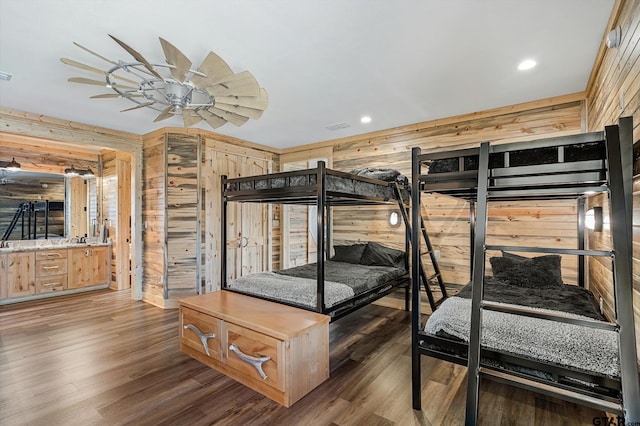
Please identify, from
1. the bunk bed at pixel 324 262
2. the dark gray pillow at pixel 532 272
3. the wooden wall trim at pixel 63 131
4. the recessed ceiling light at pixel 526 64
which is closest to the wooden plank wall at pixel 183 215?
the wooden wall trim at pixel 63 131

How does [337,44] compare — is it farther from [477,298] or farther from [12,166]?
[12,166]

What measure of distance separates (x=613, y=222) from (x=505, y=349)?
898 mm

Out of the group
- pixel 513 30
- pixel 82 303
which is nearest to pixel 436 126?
pixel 513 30

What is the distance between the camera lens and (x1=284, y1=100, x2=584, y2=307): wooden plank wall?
11.3 ft

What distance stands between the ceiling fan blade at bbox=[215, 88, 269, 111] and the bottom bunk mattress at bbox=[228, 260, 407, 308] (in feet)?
5.75

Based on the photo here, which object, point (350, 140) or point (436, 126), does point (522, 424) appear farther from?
point (350, 140)

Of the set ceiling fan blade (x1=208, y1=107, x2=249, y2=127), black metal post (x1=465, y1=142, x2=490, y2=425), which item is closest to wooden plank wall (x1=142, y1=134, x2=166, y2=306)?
ceiling fan blade (x1=208, y1=107, x2=249, y2=127)

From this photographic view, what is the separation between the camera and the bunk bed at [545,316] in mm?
1467

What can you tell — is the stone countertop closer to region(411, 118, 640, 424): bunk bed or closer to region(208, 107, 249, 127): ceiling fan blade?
region(208, 107, 249, 127): ceiling fan blade

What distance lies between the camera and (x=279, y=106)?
3.70 meters

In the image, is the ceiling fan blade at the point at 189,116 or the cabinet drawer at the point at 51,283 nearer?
the ceiling fan blade at the point at 189,116

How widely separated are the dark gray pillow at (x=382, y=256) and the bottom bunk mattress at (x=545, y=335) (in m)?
1.85

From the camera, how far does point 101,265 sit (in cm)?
580

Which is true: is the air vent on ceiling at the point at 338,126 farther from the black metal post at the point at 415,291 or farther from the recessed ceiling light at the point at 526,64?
the black metal post at the point at 415,291
